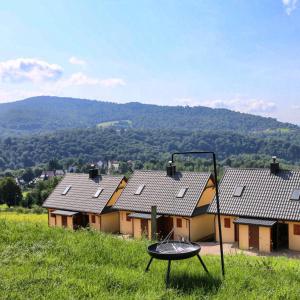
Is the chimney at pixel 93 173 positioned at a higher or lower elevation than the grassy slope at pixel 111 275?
lower

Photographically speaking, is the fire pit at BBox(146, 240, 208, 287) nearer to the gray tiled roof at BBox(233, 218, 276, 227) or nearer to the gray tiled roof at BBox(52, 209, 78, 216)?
the gray tiled roof at BBox(233, 218, 276, 227)

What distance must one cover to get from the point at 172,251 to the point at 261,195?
54.4ft

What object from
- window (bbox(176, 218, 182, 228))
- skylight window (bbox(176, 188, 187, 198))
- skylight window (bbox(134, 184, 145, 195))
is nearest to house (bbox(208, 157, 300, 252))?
window (bbox(176, 218, 182, 228))

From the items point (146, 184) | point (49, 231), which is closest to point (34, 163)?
point (146, 184)

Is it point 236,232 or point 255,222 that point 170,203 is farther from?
point 255,222

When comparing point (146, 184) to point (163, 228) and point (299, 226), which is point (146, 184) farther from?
point (299, 226)

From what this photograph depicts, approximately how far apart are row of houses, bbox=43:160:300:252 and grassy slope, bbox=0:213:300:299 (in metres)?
12.5

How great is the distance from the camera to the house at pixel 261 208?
21.1 meters

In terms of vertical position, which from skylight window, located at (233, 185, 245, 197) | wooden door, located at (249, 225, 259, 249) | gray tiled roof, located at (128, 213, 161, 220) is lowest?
wooden door, located at (249, 225, 259, 249)

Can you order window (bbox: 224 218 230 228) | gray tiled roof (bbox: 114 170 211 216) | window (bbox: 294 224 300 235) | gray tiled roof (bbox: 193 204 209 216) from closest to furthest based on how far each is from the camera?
window (bbox: 294 224 300 235) < window (bbox: 224 218 230 228) < gray tiled roof (bbox: 193 204 209 216) < gray tiled roof (bbox: 114 170 211 216)

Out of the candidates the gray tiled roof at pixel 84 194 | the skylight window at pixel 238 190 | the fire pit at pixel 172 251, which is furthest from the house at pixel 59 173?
the fire pit at pixel 172 251

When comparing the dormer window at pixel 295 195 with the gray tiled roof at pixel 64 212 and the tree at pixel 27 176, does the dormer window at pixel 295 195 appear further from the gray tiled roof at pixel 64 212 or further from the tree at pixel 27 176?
the tree at pixel 27 176

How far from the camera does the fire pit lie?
735 centimetres

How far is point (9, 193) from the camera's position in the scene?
6031cm
